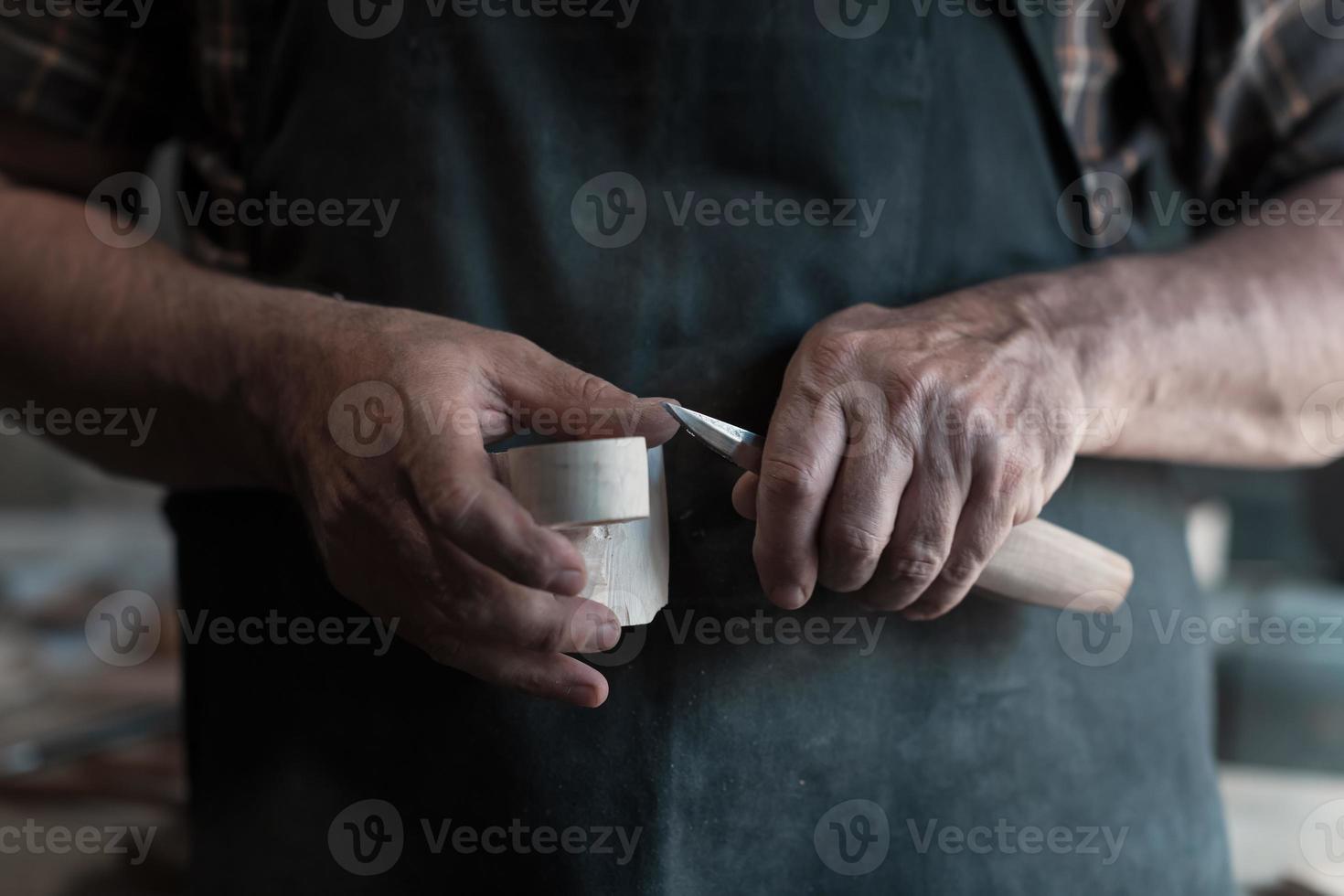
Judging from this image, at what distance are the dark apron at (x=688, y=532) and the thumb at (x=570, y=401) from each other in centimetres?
10

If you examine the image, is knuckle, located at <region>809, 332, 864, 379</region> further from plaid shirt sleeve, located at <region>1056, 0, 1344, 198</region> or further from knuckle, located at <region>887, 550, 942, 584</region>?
plaid shirt sleeve, located at <region>1056, 0, 1344, 198</region>

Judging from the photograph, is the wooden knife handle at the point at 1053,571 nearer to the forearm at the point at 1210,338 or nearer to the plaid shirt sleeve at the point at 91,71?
the forearm at the point at 1210,338

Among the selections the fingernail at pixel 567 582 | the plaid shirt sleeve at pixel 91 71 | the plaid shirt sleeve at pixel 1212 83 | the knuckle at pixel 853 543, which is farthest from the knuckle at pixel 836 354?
the plaid shirt sleeve at pixel 91 71

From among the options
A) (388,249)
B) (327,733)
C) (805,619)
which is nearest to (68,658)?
(327,733)

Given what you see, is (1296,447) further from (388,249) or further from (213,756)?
(213,756)

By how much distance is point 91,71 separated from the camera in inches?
40.1

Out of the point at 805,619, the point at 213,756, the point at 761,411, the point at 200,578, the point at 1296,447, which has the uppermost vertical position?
the point at 1296,447

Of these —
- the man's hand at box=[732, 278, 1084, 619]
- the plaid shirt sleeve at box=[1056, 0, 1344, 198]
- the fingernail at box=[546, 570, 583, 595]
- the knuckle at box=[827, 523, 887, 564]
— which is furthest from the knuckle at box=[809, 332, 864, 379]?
the plaid shirt sleeve at box=[1056, 0, 1344, 198]

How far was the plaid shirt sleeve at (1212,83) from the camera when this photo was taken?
3.17 feet

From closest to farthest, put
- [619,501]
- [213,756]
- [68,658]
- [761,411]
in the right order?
[619,501] → [761,411] → [213,756] → [68,658]

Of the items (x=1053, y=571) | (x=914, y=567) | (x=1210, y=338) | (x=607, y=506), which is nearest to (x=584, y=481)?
(x=607, y=506)

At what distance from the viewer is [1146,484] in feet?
3.24

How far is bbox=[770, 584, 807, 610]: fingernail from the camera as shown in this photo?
744 mm

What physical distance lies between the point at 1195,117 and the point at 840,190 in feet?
1.35
